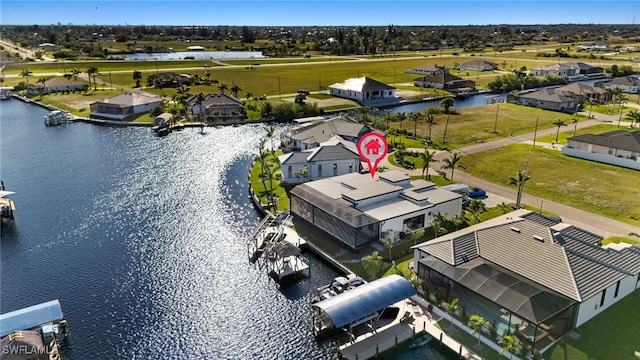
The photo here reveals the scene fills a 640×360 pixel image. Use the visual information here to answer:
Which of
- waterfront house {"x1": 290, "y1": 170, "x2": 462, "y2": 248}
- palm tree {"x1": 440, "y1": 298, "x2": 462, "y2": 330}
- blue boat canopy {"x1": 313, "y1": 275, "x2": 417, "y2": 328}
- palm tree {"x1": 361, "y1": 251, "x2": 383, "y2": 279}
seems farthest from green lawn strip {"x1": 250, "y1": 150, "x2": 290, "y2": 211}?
palm tree {"x1": 440, "y1": 298, "x2": 462, "y2": 330}

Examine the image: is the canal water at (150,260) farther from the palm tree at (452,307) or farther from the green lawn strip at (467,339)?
the palm tree at (452,307)

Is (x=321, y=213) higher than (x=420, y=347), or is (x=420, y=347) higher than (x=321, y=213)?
(x=321, y=213)

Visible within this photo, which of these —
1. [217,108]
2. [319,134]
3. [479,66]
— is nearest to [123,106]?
[217,108]

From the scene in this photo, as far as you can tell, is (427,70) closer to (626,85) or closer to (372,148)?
(626,85)

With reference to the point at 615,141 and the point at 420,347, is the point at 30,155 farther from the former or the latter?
the point at 615,141

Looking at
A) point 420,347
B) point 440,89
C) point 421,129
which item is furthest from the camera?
point 440,89

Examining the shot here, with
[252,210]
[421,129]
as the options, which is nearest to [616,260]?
[252,210]

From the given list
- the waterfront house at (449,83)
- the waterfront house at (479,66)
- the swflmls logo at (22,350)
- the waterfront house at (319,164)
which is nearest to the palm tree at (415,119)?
the waterfront house at (319,164)

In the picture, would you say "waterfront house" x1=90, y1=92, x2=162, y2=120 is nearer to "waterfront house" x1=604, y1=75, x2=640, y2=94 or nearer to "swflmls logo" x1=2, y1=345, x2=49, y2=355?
"swflmls logo" x1=2, y1=345, x2=49, y2=355
